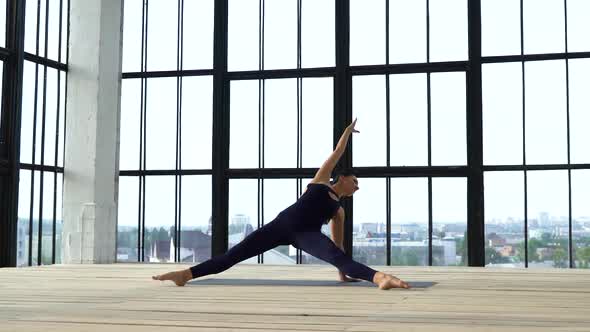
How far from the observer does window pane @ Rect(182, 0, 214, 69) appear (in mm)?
11578

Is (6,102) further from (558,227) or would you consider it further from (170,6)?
(558,227)

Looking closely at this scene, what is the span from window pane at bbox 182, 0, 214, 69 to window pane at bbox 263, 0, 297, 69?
3.09 feet

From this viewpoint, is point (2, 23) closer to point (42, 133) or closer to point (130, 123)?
point (42, 133)

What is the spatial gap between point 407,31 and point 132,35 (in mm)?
4346

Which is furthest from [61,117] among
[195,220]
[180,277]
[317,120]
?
[180,277]

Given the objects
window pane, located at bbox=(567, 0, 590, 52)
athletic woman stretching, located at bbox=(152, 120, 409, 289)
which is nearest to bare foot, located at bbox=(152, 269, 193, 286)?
athletic woman stretching, located at bbox=(152, 120, 409, 289)

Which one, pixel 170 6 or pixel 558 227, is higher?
pixel 170 6

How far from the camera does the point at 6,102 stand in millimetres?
10172

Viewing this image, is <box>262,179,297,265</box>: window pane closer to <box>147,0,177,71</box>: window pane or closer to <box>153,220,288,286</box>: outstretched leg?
<box>147,0,177,71</box>: window pane

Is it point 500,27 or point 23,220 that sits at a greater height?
point 500,27

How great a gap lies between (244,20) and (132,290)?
670cm

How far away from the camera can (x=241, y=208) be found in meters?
11.2

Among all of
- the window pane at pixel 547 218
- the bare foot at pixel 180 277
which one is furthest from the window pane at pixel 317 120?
the bare foot at pixel 180 277

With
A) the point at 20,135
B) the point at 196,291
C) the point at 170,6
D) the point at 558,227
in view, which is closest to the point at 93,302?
the point at 196,291
